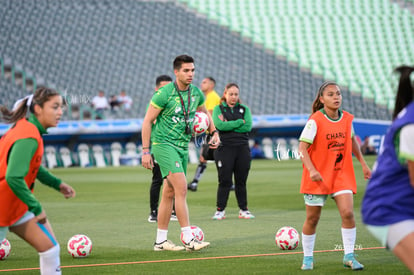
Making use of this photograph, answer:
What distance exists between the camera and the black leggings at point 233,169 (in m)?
13.2

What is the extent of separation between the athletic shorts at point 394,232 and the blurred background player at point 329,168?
2.88 m

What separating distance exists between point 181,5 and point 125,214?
28603 millimetres

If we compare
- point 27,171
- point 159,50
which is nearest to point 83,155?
point 159,50

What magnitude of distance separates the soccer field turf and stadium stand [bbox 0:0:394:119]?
15.6 m

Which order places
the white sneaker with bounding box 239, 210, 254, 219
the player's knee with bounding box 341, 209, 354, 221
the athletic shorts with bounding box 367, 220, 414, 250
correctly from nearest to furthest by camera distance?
the athletic shorts with bounding box 367, 220, 414, 250 < the player's knee with bounding box 341, 209, 354, 221 < the white sneaker with bounding box 239, 210, 254, 219

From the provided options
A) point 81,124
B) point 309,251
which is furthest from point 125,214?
point 81,124

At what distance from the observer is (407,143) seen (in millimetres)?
4484

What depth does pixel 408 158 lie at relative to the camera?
448 centimetres

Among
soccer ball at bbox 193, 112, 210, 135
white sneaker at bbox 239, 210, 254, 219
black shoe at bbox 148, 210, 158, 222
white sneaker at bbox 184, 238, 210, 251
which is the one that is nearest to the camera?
white sneaker at bbox 184, 238, 210, 251

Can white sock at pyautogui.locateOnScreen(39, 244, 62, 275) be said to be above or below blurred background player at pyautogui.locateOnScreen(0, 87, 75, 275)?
below

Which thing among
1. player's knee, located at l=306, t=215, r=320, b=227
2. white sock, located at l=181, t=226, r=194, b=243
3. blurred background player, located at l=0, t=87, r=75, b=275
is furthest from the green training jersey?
blurred background player, located at l=0, t=87, r=75, b=275

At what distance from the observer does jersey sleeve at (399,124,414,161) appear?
14.7 feet

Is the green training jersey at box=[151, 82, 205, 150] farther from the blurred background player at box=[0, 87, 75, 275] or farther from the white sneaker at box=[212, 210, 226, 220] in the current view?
the white sneaker at box=[212, 210, 226, 220]

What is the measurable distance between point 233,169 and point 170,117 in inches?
163
